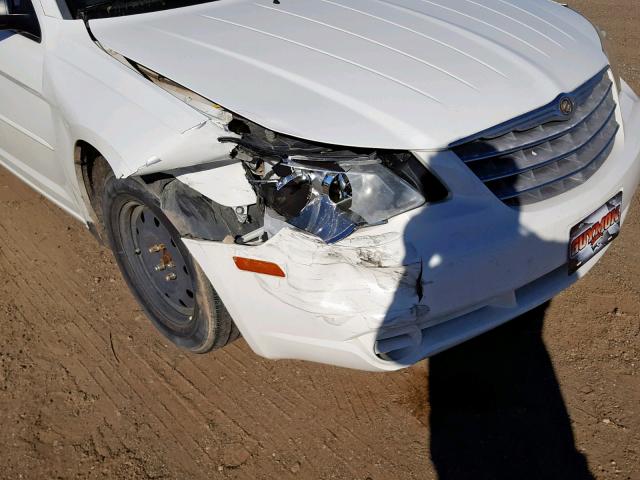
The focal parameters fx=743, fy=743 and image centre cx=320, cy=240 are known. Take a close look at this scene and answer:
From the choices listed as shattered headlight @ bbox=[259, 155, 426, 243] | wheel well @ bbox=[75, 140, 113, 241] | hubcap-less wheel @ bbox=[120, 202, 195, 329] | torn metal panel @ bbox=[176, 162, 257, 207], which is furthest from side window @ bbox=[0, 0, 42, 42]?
shattered headlight @ bbox=[259, 155, 426, 243]

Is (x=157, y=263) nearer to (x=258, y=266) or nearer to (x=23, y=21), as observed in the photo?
(x=258, y=266)

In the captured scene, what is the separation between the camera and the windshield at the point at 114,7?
3.21 metres

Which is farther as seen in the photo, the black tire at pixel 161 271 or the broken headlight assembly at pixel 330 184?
the black tire at pixel 161 271

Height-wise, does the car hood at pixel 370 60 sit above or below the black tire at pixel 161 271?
above

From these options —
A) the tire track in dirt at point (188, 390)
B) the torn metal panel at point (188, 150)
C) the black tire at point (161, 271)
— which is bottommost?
the tire track in dirt at point (188, 390)

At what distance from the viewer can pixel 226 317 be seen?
9.29 ft

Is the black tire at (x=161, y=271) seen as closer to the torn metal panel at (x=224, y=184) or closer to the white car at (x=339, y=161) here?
the white car at (x=339, y=161)

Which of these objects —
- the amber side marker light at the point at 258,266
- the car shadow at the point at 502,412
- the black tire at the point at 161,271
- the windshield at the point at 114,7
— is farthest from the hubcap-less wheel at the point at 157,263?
the car shadow at the point at 502,412

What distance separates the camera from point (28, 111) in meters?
3.37

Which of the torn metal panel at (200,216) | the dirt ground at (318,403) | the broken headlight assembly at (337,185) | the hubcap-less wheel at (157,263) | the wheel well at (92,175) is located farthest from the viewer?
the wheel well at (92,175)

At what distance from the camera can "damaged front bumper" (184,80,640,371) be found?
2.33 meters

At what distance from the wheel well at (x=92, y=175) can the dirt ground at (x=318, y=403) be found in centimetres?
47

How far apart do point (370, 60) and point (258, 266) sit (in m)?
0.94

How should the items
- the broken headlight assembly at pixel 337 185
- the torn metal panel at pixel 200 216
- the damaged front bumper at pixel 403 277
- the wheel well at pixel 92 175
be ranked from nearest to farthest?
the damaged front bumper at pixel 403 277
the broken headlight assembly at pixel 337 185
the torn metal panel at pixel 200 216
the wheel well at pixel 92 175
